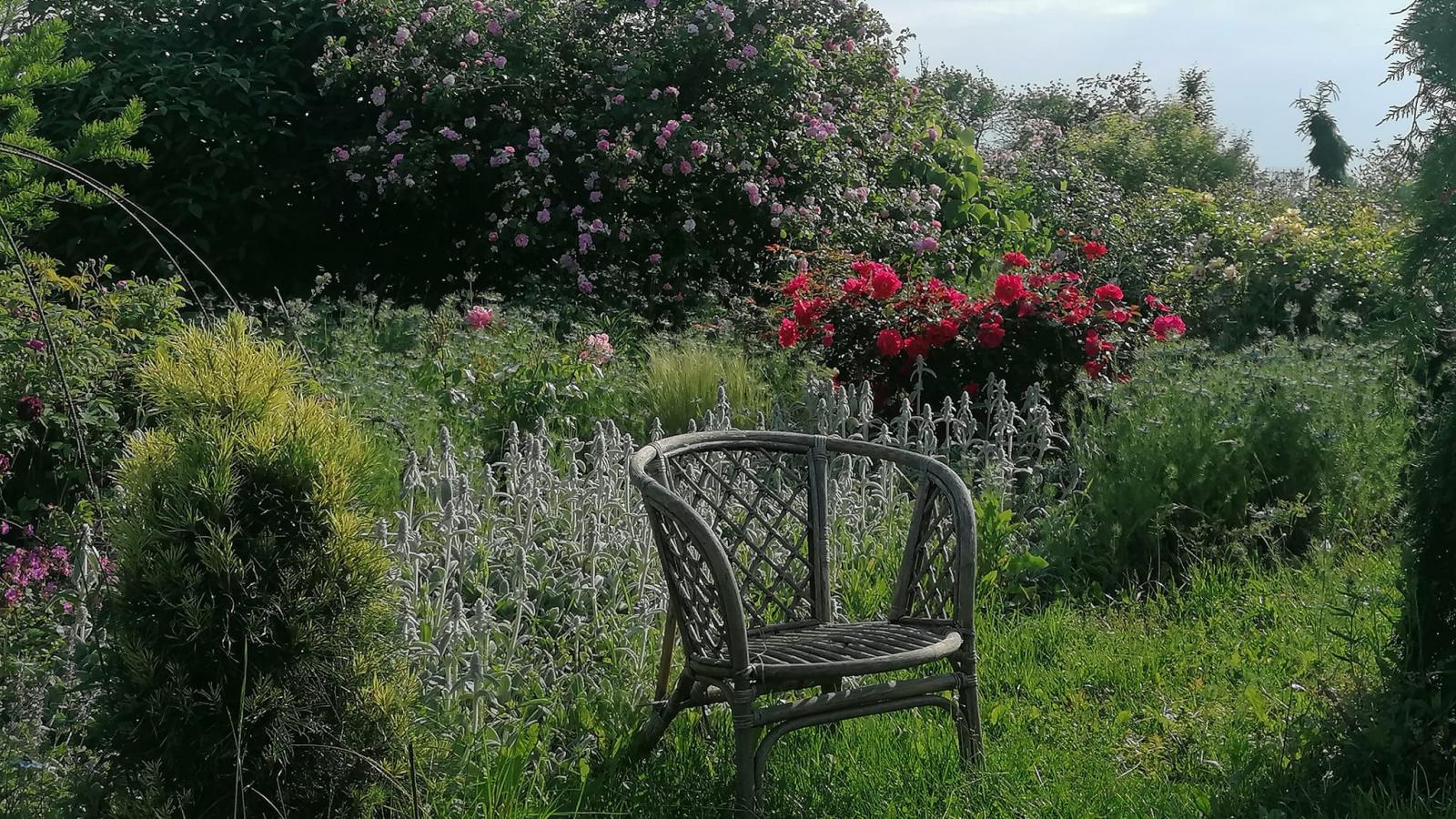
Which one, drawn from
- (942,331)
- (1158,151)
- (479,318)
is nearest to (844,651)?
(942,331)

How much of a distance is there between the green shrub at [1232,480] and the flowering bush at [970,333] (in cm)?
118

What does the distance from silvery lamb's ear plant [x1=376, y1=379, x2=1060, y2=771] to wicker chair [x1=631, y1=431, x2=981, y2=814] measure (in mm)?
292

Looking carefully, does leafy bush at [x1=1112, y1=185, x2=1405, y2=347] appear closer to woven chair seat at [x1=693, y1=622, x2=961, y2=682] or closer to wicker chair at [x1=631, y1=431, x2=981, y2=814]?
wicker chair at [x1=631, y1=431, x2=981, y2=814]

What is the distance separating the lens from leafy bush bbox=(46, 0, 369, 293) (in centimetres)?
896

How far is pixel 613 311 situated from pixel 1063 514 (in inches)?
165

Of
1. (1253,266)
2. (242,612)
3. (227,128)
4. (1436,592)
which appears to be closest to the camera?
(242,612)

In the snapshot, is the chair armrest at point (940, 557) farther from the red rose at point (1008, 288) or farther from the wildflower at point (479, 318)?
the wildflower at point (479, 318)

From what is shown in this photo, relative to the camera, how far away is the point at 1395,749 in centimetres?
251

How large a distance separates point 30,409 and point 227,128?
5.46 metres

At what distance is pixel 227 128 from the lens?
9.10m

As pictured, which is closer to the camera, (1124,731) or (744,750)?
(744,750)

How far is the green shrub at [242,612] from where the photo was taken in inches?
79.7

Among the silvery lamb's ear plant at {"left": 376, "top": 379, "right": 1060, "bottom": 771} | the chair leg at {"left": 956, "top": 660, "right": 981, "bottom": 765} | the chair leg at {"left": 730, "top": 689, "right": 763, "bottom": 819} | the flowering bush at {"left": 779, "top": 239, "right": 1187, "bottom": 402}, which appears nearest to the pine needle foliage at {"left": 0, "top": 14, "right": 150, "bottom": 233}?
the silvery lamb's ear plant at {"left": 376, "top": 379, "right": 1060, "bottom": 771}

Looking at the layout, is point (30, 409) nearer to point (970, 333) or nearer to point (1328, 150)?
point (970, 333)
